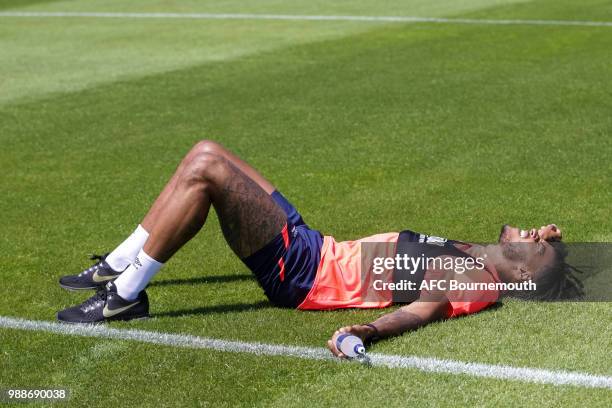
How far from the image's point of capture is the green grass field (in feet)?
20.0

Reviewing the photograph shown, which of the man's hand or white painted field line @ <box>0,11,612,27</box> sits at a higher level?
the man's hand

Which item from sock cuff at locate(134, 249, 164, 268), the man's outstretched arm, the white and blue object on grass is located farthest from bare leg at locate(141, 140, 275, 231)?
the white and blue object on grass

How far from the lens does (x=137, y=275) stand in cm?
680

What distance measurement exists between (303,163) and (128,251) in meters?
3.93

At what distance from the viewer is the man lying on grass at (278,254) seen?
265 inches

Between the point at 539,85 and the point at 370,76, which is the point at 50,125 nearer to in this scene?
the point at 370,76

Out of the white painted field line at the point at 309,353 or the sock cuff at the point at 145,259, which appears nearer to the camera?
the white painted field line at the point at 309,353

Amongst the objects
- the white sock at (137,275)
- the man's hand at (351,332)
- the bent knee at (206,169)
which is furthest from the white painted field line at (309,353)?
the bent knee at (206,169)

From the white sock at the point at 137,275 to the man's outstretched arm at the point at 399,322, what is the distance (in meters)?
1.22

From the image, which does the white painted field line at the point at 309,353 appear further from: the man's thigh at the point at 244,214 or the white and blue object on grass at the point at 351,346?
the man's thigh at the point at 244,214

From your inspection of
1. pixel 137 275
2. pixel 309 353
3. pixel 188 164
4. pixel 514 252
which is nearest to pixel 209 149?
pixel 188 164

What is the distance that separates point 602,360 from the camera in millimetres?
6113

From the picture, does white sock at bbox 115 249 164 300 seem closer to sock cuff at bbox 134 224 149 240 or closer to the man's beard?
sock cuff at bbox 134 224 149 240

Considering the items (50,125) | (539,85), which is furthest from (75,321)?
(539,85)
